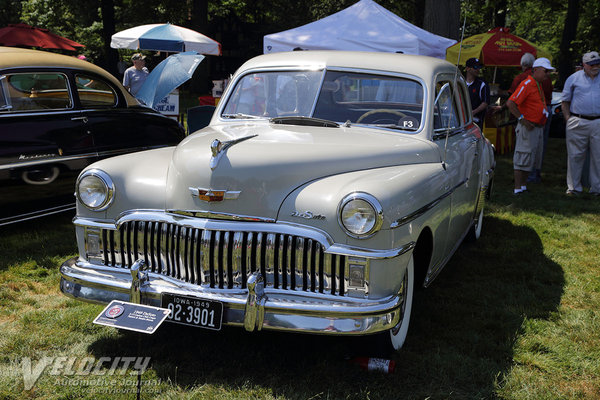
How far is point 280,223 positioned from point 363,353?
3.08 feet

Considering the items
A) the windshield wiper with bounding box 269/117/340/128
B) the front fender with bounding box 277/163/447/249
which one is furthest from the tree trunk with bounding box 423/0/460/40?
the front fender with bounding box 277/163/447/249

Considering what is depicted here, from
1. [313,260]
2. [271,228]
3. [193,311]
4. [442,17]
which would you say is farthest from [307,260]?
[442,17]

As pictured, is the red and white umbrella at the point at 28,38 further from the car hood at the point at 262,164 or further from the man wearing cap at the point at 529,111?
the car hood at the point at 262,164

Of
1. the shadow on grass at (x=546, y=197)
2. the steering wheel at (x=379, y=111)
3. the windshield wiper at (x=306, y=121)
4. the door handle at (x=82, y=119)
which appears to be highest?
the steering wheel at (x=379, y=111)

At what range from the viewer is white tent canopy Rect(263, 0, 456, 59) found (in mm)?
10922

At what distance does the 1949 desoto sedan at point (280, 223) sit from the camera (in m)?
3.10

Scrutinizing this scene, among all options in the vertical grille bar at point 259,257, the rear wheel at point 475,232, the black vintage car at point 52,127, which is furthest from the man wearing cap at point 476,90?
the vertical grille bar at point 259,257

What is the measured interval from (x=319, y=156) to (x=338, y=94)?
109cm

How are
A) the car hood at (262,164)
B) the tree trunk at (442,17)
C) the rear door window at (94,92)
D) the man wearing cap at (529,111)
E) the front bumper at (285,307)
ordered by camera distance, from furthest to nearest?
the tree trunk at (442,17), the man wearing cap at (529,111), the rear door window at (94,92), the car hood at (262,164), the front bumper at (285,307)

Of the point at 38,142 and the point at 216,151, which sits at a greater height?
the point at 216,151

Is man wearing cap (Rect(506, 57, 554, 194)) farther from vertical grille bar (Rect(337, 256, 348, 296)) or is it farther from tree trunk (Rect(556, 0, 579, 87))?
tree trunk (Rect(556, 0, 579, 87))

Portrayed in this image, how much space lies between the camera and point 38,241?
19.0 ft

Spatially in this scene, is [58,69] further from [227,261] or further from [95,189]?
[227,261]

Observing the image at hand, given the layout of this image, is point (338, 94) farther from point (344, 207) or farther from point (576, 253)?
point (576, 253)
